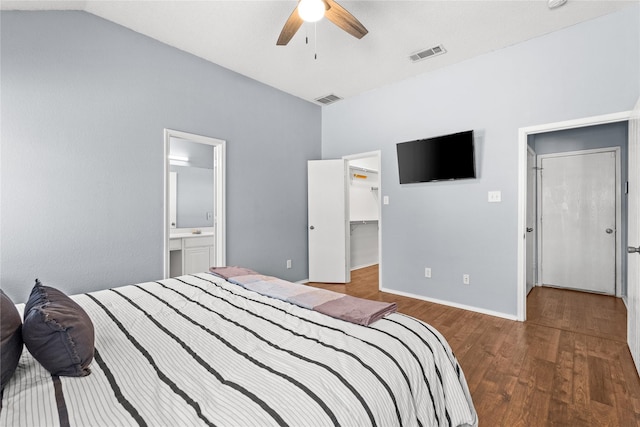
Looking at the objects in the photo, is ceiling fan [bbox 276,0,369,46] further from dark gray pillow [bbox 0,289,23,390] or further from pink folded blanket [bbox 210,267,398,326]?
dark gray pillow [bbox 0,289,23,390]

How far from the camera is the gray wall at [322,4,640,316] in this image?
2596mm

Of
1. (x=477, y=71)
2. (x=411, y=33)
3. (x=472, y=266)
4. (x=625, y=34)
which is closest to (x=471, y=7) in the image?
(x=411, y=33)

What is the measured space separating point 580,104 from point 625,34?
617 millimetres

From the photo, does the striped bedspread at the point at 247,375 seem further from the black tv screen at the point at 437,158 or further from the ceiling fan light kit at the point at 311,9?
the black tv screen at the point at 437,158

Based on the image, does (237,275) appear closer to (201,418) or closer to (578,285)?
(201,418)

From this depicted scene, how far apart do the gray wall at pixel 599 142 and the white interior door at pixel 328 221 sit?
2.91 m

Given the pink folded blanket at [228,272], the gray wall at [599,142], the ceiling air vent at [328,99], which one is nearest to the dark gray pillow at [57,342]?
the pink folded blanket at [228,272]

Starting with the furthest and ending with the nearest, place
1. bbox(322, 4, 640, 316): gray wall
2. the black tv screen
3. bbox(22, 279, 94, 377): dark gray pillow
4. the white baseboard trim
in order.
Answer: the black tv screen < the white baseboard trim < bbox(322, 4, 640, 316): gray wall < bbox(22, 279, 94, 377): dark gray pillow

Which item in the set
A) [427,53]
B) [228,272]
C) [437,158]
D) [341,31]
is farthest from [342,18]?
[228,272]

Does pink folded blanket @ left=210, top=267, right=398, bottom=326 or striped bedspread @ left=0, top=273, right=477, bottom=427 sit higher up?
pink folded blanket @ left=210, top=267, right=398, bottom=326

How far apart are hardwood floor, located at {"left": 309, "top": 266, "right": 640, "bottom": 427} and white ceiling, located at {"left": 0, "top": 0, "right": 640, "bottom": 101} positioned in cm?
292

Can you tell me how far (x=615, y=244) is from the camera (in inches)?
147

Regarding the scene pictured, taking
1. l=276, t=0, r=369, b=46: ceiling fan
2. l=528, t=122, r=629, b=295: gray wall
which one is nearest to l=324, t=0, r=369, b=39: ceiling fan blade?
l=276, t=0, r=369, b=46: ceiling fan

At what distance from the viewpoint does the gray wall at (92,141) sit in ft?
7.27
